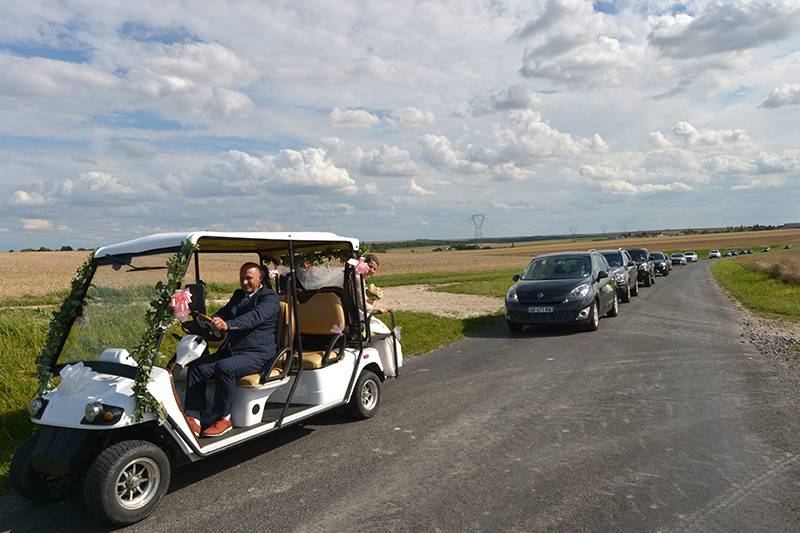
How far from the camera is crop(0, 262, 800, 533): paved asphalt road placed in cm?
397

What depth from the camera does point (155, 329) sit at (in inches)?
168

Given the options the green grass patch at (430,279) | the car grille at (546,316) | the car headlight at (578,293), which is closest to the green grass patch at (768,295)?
the car headlight at (578,293)

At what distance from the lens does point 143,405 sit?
4.11m

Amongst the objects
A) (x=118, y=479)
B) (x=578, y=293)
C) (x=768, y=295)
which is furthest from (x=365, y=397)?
(x=768, y=295)

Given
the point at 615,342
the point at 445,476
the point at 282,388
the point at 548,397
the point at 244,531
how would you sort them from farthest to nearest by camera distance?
the point at 615,342, the point at 548,397, the point at 282,388, the point at 445,476, the point at 244,531

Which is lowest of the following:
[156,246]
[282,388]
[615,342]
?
[615,342]

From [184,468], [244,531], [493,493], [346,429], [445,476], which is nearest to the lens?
[244,531]

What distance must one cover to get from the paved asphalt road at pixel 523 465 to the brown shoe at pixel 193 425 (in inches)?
19.0

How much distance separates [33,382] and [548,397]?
6.58 metres

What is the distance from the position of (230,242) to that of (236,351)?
110cm

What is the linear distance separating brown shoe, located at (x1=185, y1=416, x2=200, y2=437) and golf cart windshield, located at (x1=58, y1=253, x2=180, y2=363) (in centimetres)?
79

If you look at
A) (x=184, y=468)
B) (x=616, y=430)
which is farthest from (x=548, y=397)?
(x=184, y=468)

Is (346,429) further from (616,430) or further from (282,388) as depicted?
(616,430)

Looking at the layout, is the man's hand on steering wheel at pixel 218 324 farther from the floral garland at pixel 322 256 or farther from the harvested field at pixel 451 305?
the harvested field at pixel 451 305
